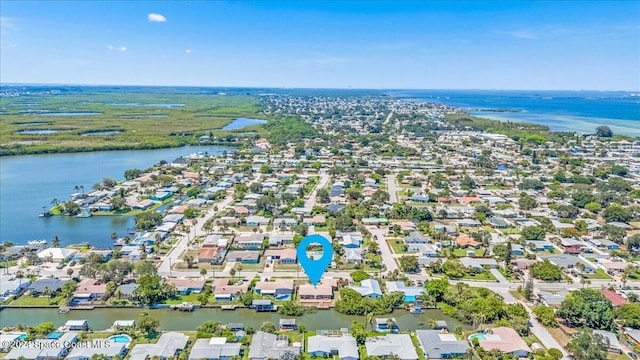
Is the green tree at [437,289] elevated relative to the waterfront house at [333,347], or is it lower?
elevated

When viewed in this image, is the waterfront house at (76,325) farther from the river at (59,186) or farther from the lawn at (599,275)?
the lawn at (599,275)

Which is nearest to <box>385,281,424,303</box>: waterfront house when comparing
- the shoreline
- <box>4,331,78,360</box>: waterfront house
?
<box>4,331,78,360</box>: waterfront house

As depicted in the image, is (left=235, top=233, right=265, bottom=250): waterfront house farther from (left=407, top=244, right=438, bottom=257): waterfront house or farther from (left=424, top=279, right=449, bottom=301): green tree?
(left=424, top=279, right=449, bottom=301): green tree

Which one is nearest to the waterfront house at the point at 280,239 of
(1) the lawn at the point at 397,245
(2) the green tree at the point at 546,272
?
(1) the lawn at the point at 397,245

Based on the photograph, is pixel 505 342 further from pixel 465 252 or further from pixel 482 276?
pixel 465 252

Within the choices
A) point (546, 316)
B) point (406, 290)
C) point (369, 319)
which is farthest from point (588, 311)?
point (369, 319)

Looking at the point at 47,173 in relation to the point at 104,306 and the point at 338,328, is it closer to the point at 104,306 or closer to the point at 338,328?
the point at 104,306
